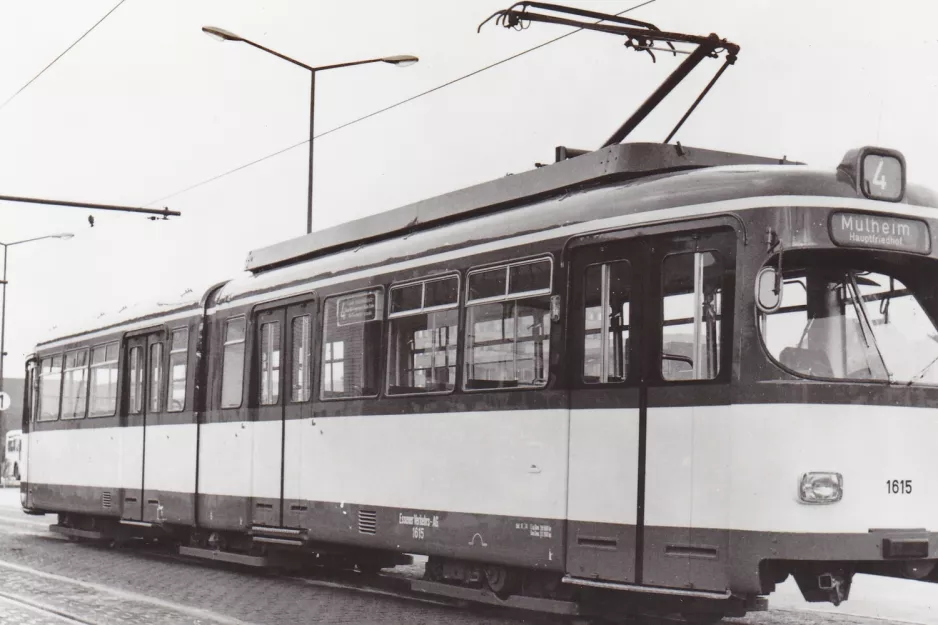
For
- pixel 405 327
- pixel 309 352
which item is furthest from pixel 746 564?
pixel 309 352

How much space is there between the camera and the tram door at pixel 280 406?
44.6 feet

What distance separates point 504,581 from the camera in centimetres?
1070

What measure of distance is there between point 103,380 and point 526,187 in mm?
9900

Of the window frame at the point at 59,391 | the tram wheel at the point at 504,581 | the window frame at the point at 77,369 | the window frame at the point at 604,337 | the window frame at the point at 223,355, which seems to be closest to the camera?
the window frame at the point at 604,337

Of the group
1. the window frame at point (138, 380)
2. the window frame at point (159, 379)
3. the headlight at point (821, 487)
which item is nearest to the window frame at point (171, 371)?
the window frame at point (159, 379)

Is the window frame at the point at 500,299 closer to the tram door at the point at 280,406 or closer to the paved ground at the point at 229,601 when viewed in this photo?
the paved ground at the point at 229,601

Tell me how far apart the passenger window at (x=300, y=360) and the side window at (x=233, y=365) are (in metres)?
1.30

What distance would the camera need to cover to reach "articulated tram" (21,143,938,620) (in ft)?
28.5

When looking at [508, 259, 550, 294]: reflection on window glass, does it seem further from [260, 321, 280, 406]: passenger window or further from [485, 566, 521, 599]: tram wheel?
[260, 321, 280, 406]: passenger window

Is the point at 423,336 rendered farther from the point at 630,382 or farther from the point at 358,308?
the point at 630,382

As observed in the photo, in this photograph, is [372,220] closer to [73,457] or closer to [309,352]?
[309,352]

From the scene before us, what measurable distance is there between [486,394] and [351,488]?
95.3 inches

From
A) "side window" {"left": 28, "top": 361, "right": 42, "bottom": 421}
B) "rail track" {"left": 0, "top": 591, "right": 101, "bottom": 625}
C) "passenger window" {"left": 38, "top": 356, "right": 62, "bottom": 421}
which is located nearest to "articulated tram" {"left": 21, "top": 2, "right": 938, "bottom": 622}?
"rail track" {"left": 0, "top": 591, "right": 101, "bottom": 625}

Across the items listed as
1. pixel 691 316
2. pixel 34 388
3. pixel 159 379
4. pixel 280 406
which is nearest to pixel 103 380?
pixel 159 379
